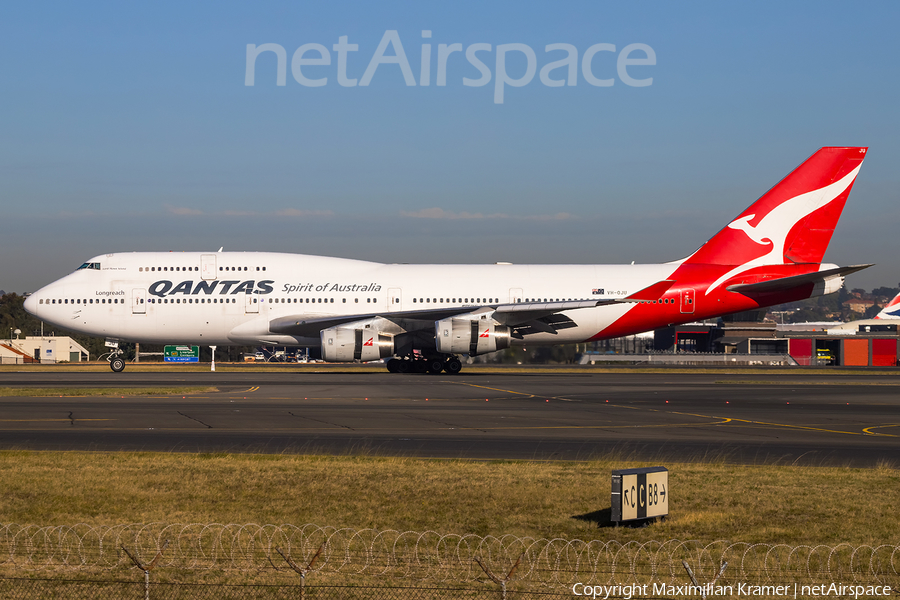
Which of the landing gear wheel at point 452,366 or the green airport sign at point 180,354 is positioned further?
the green airport sign at point 180,354

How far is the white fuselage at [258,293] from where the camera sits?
4412 centimetres

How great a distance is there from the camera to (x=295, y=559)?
879 centimetres

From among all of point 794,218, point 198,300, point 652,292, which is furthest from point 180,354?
point 794,218

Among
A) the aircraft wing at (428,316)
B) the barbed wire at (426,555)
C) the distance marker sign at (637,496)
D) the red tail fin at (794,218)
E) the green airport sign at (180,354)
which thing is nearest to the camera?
the barbed wire at (426,555)

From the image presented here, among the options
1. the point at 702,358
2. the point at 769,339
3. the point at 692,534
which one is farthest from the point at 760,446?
the point at 769,339

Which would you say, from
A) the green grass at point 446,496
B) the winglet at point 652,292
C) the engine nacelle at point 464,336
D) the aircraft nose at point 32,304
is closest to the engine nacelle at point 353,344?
the engine nacelle at point 464,336

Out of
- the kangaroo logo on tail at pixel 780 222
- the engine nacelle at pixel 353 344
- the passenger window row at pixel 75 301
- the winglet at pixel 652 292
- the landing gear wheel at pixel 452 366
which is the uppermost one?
the kangaroo logo on tail at pixel 780 222

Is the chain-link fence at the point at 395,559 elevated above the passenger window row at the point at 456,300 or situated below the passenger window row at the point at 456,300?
below

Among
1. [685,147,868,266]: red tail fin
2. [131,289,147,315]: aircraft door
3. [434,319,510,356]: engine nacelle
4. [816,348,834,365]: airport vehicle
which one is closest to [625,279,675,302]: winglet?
[685,147,868,266]: red tail fin

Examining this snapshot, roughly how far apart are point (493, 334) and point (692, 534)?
3095 cm

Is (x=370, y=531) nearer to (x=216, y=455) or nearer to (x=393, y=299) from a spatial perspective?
(x=216, y=455)

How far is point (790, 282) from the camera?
41906mm

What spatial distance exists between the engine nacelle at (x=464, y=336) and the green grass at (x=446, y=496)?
25.2 m

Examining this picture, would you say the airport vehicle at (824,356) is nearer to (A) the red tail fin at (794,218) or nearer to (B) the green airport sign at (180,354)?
(A) the red tail fin at (794,218)
